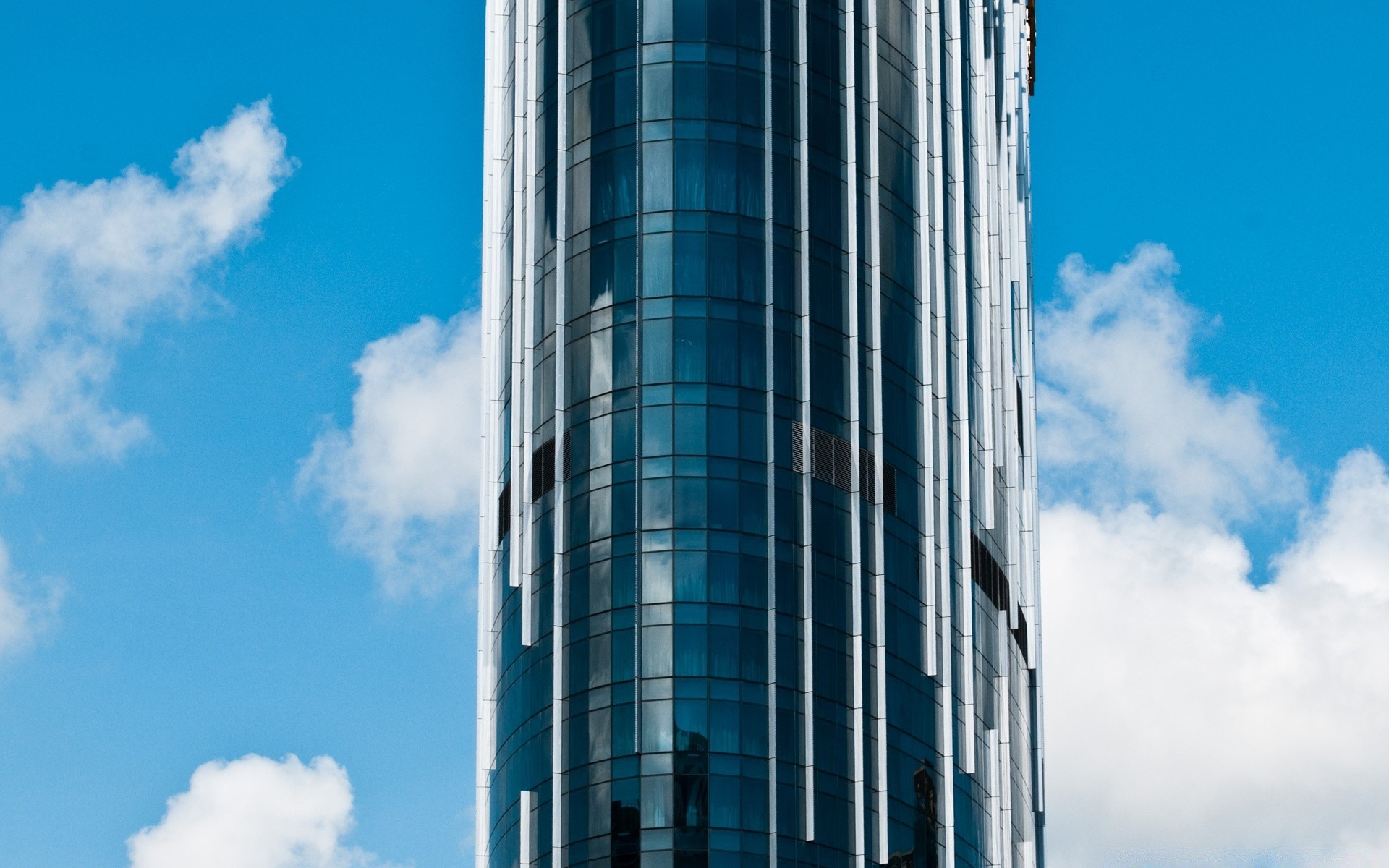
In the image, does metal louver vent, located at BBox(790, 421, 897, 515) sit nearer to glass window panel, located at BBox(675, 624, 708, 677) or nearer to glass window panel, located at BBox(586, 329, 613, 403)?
glass window panel, located at BBox(586, 329, 613, 403)

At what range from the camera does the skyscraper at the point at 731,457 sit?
154 metres

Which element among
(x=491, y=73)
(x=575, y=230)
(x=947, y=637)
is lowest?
(x=947, y=637)

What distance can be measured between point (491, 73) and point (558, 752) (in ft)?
180

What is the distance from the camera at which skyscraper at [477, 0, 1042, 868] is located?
154m

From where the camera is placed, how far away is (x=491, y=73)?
18138cm

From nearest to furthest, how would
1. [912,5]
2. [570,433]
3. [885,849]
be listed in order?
[885,849] < [570,433] < [912,5]

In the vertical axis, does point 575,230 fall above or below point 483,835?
above

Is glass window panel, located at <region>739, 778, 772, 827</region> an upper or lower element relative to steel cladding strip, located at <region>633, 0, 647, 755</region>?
lower

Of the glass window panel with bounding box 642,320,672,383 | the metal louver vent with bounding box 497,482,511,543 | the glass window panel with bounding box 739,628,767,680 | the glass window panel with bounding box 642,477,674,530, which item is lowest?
the glass window panel with bounding box 739,628,767,680

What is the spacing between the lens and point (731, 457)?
523ft

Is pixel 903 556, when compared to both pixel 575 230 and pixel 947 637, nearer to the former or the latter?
pixel 947 637

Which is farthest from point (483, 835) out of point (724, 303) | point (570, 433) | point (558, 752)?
point (724, 303)

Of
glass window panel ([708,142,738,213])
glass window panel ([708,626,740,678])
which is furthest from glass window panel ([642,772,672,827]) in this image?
glass window panel ([708,142,738,213])

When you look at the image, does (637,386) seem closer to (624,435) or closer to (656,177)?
(624,435)
